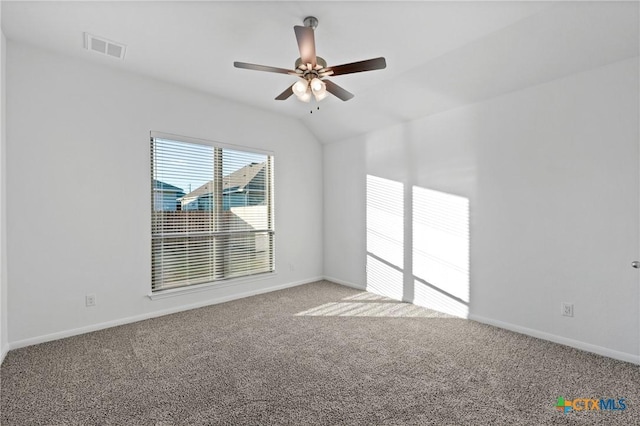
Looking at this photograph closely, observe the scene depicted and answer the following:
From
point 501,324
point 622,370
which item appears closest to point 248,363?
point 501,324

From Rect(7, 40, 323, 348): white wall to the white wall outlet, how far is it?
0.04m

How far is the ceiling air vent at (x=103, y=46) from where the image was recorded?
2758 mm

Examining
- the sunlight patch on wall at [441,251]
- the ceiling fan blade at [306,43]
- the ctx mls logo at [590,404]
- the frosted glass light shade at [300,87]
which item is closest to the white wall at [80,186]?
the frosted glass light shade at [300,87]

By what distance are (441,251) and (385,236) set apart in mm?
887

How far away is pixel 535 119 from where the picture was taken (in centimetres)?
297

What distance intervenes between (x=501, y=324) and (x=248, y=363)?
2596 mm

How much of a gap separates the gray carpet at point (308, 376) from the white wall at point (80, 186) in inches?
13.6

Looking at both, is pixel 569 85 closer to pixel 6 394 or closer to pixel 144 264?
pixel 144 264

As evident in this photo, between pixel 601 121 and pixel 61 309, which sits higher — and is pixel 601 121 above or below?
above

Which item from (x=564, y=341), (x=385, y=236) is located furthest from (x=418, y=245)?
(x=564, y=341)

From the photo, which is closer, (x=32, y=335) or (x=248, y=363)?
(x=248, y=363)

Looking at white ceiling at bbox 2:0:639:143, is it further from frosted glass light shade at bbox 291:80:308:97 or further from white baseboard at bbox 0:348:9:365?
white baseboard at bbox 0:348:9:365

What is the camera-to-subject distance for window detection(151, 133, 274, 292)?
146 inches

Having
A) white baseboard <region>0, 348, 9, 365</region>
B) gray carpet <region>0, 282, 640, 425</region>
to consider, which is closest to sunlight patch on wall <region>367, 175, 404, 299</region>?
gray carpet <region>0, 282, 640, 425</region>
